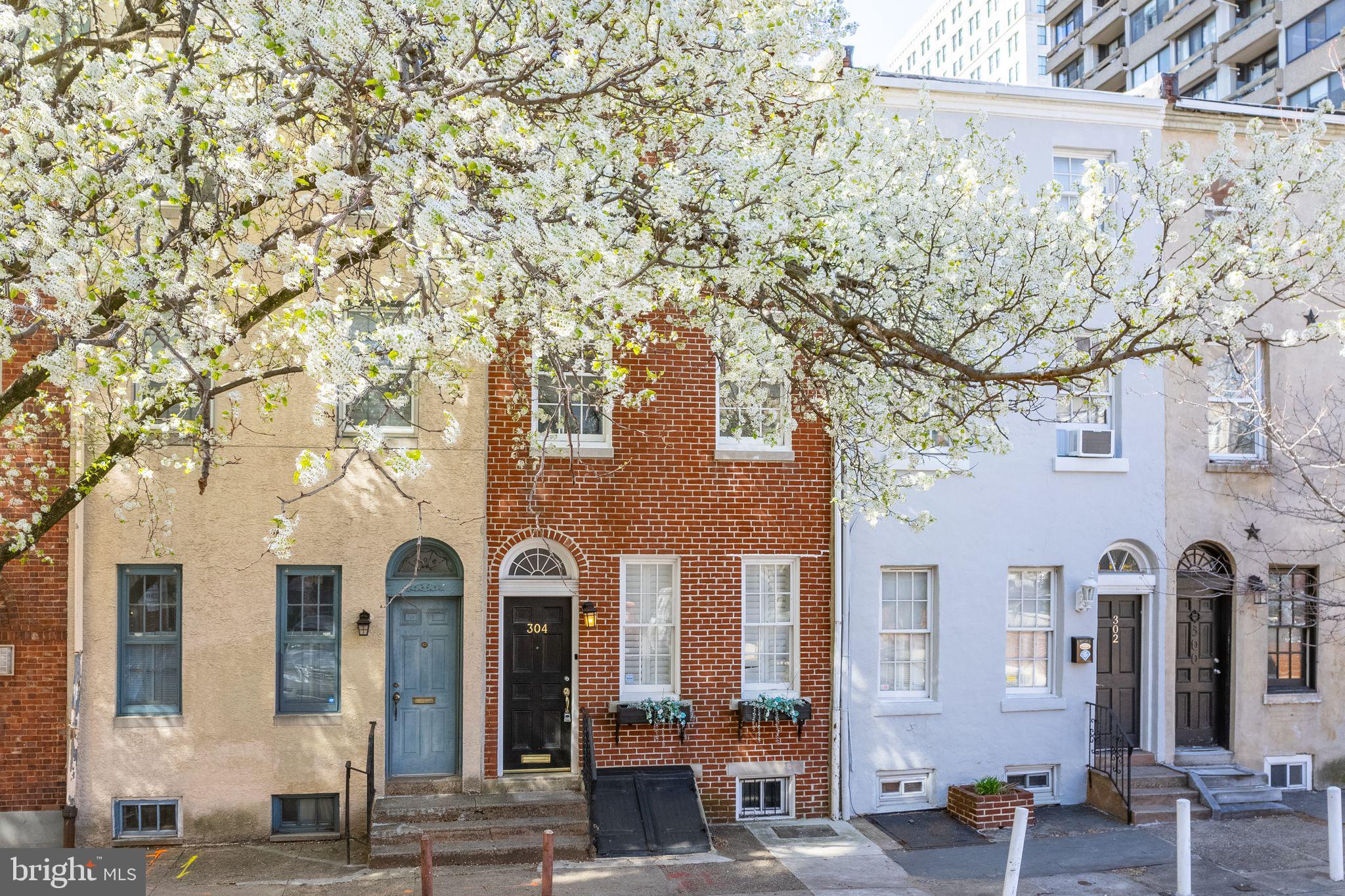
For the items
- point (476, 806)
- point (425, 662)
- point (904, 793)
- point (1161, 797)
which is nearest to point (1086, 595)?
point (1161, 797)

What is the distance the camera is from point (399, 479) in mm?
11133

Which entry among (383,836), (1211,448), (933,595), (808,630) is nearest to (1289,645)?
(1211,448)

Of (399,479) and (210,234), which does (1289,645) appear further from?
(210,234)

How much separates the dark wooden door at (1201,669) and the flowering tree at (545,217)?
592 centimetres

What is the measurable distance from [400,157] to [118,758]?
7.82 meters

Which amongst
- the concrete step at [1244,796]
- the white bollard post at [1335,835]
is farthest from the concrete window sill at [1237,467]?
the white bollard post at [1335,835]

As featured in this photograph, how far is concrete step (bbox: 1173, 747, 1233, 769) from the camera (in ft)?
43.2

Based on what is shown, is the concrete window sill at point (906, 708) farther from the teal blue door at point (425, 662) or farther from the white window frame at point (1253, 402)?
the white window frame at point (1253, 402)

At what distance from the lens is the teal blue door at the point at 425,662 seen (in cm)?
1128

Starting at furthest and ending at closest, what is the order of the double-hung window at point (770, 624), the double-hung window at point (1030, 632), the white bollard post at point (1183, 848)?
1. the double-hung window at point (1030, 632)
2. the double-hung window at point (770, 624)
3. the white bollard post at point (1183, 848)

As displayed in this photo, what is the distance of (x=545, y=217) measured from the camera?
6.66 metres

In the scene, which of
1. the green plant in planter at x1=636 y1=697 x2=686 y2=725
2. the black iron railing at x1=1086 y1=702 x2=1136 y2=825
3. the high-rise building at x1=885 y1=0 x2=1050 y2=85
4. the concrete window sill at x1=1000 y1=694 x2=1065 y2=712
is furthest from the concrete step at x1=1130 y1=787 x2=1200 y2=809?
the high-rise building at x1=885 y1=0 x2=1050 y2=85

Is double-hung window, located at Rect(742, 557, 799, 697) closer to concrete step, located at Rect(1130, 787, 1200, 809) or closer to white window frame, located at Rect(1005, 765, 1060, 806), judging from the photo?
white window frame, located at Rect(1005, 765, 1060, 806)

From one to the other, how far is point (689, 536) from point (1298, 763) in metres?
9.29
